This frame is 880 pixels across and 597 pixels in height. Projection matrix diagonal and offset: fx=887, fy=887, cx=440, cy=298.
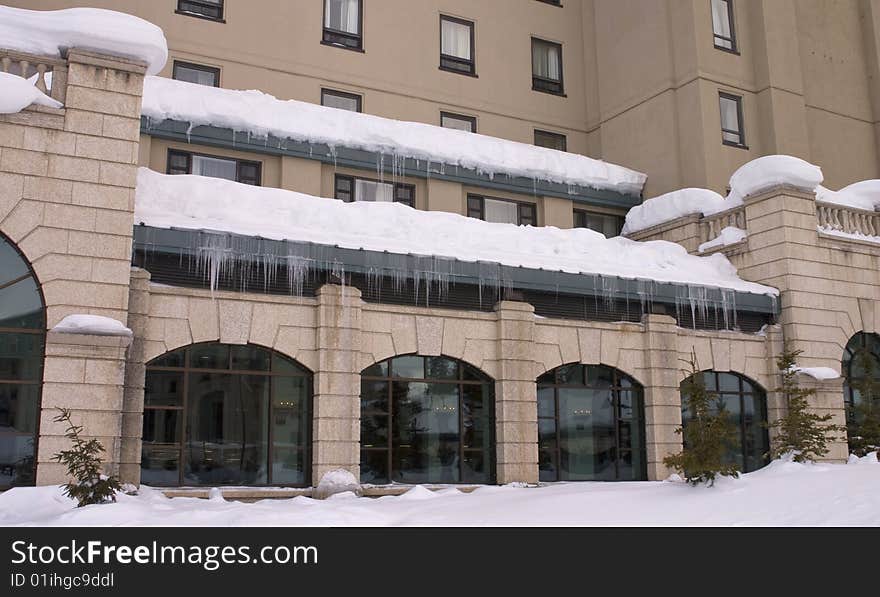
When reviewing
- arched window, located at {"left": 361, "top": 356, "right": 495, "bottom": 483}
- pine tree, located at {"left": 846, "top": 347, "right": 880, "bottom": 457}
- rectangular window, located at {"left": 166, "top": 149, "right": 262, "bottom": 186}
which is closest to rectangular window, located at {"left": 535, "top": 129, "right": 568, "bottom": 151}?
rectangular window, located at {"left": 166, "top": 149, "right": 262, "bottom": 186}

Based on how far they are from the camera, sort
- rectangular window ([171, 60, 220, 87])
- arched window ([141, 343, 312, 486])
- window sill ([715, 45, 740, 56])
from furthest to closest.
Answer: window sill ([715, 45, 740, 56]), rectangular window ([171, 60, 220, 87]), arched window ([141, 343, 312, 486])

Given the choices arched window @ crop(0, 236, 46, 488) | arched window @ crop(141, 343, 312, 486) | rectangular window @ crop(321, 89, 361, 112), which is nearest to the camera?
arched window @ crop(0, 236, 46, 488)

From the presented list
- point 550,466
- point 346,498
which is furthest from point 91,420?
point 550,466

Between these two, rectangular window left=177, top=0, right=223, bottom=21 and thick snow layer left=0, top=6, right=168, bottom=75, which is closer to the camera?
thick snow layer left=0, top=6, right=168, bottom=75

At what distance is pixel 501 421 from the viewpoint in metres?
19.5

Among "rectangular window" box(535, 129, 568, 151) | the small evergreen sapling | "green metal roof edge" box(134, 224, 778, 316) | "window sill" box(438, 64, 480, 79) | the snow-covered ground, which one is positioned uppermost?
"window sill" box(438, 64, 480, 79)

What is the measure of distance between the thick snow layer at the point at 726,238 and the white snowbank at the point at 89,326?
1705cm

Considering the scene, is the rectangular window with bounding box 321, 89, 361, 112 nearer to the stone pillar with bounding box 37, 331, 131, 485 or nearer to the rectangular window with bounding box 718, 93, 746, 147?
the rectangular window with bounding box 718, 93, 746, 147

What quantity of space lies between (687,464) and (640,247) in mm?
13233

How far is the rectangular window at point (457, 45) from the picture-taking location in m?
29.5

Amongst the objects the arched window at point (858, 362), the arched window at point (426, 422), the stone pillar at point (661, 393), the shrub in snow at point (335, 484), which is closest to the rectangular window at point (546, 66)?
the stone pillar at point (661, 393)

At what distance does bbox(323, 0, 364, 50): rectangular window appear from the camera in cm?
2755

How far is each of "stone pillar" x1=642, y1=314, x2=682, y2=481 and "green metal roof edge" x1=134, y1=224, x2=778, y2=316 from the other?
86cm

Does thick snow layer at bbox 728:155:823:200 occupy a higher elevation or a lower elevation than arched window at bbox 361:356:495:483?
higher
